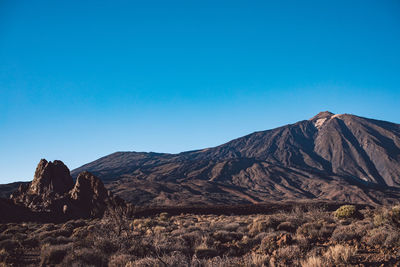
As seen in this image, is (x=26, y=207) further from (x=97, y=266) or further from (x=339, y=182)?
(x=339, y=182)

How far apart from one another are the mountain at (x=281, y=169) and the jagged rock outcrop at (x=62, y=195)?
30480 mm

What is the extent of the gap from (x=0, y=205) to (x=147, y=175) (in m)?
75.7

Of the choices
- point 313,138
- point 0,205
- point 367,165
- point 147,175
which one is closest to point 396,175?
point 367,165

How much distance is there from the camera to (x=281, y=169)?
344 ft

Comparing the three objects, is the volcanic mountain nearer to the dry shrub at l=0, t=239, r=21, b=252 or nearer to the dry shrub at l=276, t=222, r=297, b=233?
the dry shrub at l=0, t=239, r=21, b=252

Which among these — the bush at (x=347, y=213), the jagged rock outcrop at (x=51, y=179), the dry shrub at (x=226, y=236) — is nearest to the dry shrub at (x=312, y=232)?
the dry shrub at (x=226, y=236)

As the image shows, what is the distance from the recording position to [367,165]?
4850 inches

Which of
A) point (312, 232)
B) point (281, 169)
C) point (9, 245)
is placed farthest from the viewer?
point (281, 169)

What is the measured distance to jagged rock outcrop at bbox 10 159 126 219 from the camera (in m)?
26.2

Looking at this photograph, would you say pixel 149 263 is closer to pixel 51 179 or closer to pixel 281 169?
pixel 51 179

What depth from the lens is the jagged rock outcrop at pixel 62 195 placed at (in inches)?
1032

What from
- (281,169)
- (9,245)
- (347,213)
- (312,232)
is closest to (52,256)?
(9,245)

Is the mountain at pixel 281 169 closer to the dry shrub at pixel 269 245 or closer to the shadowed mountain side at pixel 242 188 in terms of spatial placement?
the shadowed mountain side at pixel 242 188

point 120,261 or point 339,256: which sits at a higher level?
point 120,261
